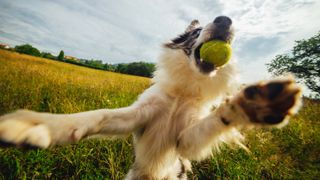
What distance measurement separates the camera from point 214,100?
2.84 metres

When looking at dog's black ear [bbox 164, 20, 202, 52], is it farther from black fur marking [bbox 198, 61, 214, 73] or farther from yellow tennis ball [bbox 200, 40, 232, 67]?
yellow tennis ball [bbox 200, 40, 232, 67]

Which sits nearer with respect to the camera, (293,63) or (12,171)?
(12,171)

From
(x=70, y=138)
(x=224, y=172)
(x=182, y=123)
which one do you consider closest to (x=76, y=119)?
(x=70, y=138)

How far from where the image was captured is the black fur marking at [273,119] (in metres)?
1.43

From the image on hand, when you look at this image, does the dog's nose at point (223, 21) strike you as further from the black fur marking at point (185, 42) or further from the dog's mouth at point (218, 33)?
the black fur marking at point (185, 42)

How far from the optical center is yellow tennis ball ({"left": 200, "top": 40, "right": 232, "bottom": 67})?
2375 millimetres

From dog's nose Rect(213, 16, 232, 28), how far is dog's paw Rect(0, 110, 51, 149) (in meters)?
2.18

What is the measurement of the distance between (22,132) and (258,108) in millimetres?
1527

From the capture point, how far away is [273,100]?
140 centimetres

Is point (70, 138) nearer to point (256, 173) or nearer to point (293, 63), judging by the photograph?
point (256, 173)

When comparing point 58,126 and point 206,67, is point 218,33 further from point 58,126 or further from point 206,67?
point 58,126

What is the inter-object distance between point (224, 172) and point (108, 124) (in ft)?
6.93

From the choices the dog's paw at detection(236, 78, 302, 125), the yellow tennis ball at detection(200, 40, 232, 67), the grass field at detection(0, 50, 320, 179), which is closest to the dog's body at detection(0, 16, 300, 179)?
the dog's paw at detection(236, 78, 302, 125)

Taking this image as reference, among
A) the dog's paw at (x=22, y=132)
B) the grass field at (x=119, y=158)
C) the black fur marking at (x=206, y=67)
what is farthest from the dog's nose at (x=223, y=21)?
the dog's paw at (x=22, y=132)
